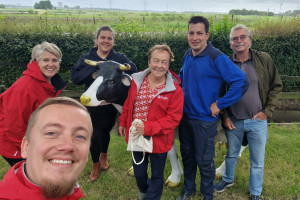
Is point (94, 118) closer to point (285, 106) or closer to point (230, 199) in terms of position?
point (230, 199)

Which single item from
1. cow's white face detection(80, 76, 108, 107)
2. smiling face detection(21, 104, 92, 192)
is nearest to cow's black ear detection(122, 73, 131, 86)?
cow's white face detection(80, 76, 108, 107)

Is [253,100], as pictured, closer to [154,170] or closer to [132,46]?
[154,170]

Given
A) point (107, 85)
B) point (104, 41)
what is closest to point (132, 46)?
point (104, 41)

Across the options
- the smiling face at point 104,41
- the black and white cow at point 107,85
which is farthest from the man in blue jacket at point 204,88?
the smiling face at point 104,41

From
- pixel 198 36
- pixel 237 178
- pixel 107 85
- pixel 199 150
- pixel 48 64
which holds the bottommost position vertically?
pixel 237 178

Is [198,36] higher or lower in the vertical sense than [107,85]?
higher

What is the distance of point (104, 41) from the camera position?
2869mm

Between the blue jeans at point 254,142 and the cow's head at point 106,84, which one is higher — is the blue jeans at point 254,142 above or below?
below

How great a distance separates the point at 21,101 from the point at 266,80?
2.85 metres

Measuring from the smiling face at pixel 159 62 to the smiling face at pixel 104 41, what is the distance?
0.78 m

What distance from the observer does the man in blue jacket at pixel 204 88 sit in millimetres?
2486

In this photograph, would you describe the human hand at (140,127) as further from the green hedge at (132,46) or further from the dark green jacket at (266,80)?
the green hedge at (132,46)

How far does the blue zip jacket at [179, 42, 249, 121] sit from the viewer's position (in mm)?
2471

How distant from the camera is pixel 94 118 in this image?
10.1 feet
